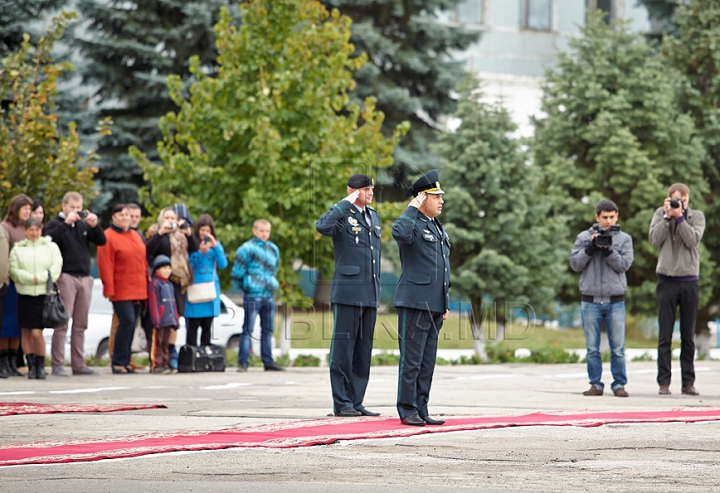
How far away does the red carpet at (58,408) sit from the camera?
947 cm

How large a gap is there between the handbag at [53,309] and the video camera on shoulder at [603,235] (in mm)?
6211

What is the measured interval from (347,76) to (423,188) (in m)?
12.2

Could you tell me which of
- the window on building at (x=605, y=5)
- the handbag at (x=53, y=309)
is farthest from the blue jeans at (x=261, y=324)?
the window on building at (x=605, y=5)

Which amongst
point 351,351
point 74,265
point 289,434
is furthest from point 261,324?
point 289,434

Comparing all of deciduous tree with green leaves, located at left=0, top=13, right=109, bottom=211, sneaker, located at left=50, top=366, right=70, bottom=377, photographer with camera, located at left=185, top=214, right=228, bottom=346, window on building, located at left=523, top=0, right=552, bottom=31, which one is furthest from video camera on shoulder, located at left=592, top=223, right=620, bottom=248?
window on building, located at left=523, top=0, right=552, bottom=31

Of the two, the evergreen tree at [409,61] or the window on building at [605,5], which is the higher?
the window on building at [605,5]

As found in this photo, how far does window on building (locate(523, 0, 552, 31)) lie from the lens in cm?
4609

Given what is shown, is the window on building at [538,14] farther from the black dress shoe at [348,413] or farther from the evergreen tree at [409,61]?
the black dress shoe at [348,413]

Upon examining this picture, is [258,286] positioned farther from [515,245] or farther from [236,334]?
[515,245]

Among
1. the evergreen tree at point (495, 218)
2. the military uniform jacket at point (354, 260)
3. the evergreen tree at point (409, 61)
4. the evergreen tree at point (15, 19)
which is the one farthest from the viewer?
the evergreen tree at point (409, 61)

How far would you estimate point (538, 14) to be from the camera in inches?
1828

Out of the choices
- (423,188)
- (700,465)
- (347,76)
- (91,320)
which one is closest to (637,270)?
(347,76)

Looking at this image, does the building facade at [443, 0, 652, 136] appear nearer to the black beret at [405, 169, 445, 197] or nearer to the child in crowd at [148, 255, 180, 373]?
the child in crowd at [148, 255, 180, 373]

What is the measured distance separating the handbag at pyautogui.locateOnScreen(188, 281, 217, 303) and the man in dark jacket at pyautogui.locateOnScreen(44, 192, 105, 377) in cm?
155
